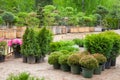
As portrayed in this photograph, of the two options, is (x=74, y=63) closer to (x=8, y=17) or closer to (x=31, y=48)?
(x=31, y=48)

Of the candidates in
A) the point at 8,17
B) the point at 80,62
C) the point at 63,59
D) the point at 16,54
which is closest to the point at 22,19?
the point at 8,17

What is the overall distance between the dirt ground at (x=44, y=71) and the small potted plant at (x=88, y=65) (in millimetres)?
132

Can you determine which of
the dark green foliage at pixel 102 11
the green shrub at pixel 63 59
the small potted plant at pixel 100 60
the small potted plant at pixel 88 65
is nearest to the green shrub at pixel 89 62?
the small potted plant at pixel 88 65

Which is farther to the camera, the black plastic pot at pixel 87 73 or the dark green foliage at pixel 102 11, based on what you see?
the dark green foliage at pixel 102 11

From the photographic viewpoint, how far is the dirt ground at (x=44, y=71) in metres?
6.57

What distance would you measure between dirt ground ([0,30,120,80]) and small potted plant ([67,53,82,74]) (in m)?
0.13

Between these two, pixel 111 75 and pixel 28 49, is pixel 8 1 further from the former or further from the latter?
pixel 111 75

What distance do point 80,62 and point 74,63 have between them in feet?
0.80

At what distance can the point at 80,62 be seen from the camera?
257 inches

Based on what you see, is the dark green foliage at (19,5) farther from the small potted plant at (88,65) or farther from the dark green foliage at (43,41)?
the small potted plant at (88,65)

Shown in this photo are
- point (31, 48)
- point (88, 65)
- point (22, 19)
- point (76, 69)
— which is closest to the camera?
point (88, 65)

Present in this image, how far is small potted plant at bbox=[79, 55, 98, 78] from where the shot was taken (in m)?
6.42

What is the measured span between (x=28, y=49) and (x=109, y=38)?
2.26m

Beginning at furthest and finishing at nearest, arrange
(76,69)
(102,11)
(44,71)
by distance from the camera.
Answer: (102,11)
(44,71)
(76,69)
